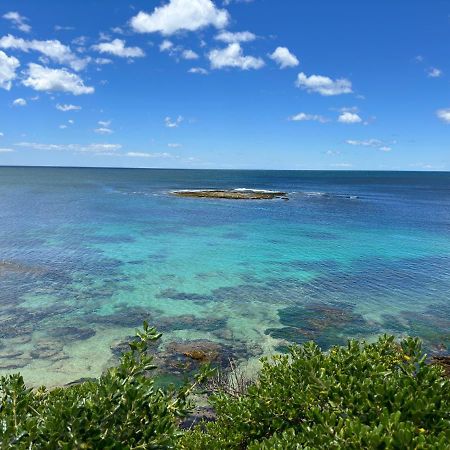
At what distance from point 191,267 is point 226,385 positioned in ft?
68.7

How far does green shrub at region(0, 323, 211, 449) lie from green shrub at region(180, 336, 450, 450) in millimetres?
1780

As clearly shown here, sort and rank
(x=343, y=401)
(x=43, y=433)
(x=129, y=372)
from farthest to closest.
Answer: (x=343, y=401), (x=129, y=372), (x=43, y=433)

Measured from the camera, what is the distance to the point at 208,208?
78875 mm

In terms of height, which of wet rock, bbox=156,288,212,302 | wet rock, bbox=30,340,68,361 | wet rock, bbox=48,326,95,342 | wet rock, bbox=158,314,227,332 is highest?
wet rock, bbox=156,288,212,302

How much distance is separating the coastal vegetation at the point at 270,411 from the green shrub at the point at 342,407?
0.02 m

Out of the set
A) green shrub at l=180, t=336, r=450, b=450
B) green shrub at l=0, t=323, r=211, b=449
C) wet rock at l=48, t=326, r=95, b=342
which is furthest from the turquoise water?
green shrub at l=0, t=323, r=211, b=449

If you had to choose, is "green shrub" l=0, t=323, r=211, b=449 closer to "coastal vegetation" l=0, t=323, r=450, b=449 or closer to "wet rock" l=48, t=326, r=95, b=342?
"coastal vegetation" l=0, t=323, r=450, b=449

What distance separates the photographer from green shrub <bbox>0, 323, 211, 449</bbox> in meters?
5.73

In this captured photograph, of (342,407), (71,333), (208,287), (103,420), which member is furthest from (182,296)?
(103,420)

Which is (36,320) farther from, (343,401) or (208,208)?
(208,208)

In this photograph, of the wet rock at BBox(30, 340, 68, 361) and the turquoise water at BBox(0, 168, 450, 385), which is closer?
the wet rock at BBox(30, 340, 68, 361)

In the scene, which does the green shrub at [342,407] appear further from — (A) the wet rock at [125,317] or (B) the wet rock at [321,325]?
(A) the wet rock at [125,317]

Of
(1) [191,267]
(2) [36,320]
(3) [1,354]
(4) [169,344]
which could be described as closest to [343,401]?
(4) [169,344]

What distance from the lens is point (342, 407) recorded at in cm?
762
